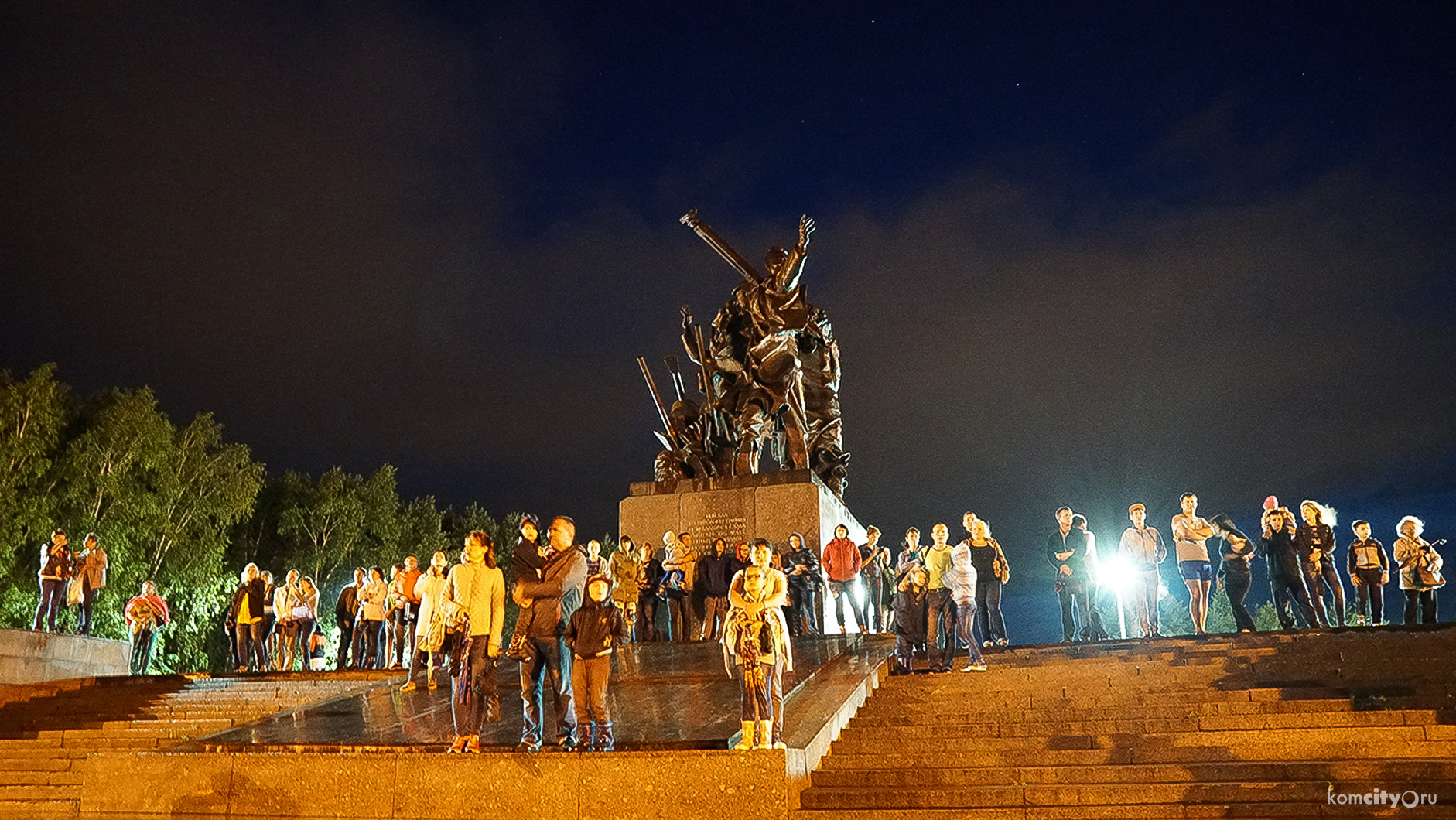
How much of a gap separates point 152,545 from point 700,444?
72.9ft

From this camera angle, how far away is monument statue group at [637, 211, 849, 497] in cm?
1802

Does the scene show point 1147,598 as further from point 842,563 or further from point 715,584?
point 715,584

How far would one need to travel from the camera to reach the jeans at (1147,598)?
37.8 ft

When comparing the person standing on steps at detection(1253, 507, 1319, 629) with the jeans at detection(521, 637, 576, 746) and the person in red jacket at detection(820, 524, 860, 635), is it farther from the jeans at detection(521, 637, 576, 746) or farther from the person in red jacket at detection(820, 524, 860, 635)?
the jeans at detection(521, 637, 576, 746)

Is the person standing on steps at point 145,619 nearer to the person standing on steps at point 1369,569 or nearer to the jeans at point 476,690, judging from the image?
the jeans at point 476,690

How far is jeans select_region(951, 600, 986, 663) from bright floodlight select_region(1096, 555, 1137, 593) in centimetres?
249

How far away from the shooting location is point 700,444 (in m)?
18.4

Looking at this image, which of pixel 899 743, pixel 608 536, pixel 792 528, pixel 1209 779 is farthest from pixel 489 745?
pixel 608 536

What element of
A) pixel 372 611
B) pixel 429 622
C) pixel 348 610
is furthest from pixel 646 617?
pixel 348 610

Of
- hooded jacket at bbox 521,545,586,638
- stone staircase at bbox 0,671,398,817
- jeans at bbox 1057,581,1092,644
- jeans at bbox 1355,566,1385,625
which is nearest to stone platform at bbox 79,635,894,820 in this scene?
hooded jacket at bbox 521,545,586,638

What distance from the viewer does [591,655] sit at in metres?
7.25

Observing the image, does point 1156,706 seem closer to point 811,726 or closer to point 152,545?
point 811,726

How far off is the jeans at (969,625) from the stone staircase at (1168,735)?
220mm

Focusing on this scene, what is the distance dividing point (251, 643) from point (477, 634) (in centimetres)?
941
